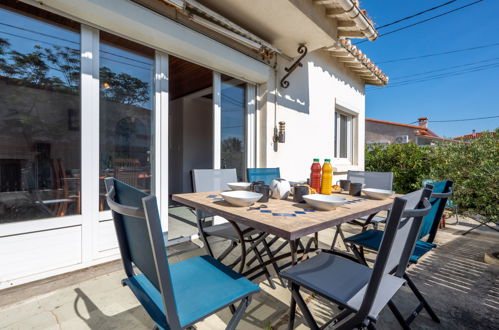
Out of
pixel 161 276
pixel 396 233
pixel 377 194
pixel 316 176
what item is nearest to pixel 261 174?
pixel 316 176

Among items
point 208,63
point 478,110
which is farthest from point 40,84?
point 478,110

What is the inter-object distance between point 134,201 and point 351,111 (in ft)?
20.3

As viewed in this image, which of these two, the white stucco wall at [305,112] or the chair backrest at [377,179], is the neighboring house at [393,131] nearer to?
the white stucco wall at [305,112]

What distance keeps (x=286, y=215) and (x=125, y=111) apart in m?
2.14

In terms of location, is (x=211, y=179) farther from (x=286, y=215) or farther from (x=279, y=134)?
(x=279, y=134)

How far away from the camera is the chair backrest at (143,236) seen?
684 millimetres

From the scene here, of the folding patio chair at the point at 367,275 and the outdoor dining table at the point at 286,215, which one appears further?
the outdoor dining table at the point at 286,215

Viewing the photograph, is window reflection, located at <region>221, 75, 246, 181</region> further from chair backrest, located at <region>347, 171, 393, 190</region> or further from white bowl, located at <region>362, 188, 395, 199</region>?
white bowl, located at <region>362, 188, 395, 199</region>

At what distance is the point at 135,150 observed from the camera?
8.20 ft

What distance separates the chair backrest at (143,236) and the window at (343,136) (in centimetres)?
540

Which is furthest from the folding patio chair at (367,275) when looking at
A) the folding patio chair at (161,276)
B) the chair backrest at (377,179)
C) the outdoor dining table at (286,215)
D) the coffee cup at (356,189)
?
the chair backrest at (377,179)

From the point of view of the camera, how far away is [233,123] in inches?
139

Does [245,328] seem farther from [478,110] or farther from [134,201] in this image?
[478,110]

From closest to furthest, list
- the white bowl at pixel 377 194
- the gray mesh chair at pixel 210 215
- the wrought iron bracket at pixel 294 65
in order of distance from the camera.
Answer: the white bowl at pixel 377 194 < the gray mesh chair at pixel 210 215 < the wrought iron bracket at pixel 294 65
